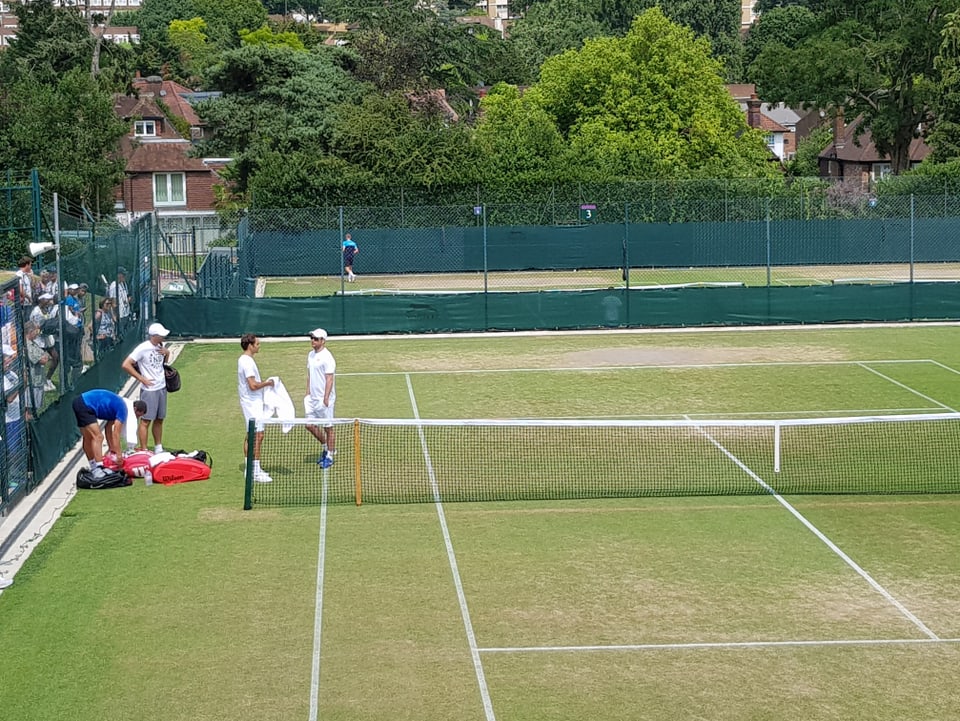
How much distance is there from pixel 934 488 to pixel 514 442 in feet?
19.3

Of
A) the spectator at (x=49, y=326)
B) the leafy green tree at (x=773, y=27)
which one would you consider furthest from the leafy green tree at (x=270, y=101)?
the leafy green tree at (x=773, y=27)

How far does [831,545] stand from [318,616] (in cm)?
560

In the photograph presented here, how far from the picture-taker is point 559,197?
1969 inches

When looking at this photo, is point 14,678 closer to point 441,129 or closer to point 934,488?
point 934,488

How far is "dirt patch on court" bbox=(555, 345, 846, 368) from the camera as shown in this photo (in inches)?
1107

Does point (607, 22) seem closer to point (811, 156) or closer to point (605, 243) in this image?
point (811, 156)

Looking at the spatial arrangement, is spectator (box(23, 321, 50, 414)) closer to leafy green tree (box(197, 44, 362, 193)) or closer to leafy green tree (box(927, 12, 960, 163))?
leafy green tree (box(197, 44, 362, 193))

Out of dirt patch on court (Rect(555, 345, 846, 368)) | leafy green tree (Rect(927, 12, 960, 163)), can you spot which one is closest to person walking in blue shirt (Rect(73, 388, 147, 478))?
dirt patch on court (Rect(555, 345, 846, 368))

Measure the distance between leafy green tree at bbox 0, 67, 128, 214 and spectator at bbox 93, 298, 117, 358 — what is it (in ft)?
97.7

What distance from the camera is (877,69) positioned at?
225ft

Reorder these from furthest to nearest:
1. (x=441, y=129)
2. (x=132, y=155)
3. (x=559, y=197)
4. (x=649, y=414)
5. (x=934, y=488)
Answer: (x=132, y=155), (x=441, y=129), (x=559, y=197), (x=649, y=414), (x=934, y=488)

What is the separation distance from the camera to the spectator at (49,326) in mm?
18828

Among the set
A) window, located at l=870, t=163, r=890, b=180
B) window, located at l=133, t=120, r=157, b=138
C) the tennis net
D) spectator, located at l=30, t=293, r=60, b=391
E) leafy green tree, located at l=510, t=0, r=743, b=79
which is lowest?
the tennis net

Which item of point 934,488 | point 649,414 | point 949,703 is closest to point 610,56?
point 649,414
